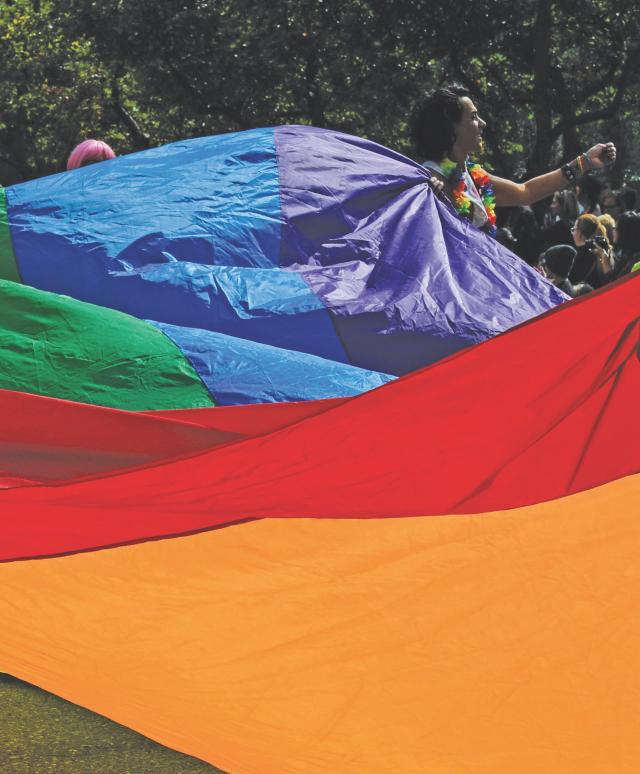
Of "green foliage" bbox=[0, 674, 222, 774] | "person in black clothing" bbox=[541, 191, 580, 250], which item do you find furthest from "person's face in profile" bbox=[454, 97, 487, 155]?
"green foliage" bbox=[0, 674, 222, 774]

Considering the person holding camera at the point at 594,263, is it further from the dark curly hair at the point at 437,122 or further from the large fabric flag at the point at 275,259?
the large fabric flag at the point at 275,259

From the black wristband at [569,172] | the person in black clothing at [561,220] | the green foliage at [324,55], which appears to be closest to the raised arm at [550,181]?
the black wristband at [569,172]

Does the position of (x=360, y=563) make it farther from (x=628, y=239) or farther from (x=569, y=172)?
(x=628, y=239)

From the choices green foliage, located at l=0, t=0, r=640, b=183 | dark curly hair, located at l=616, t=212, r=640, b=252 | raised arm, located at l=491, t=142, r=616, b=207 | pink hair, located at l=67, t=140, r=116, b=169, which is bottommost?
green foliage, located at l=0, t=0, r=640, b=183

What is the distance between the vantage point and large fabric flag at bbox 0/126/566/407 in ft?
13.8

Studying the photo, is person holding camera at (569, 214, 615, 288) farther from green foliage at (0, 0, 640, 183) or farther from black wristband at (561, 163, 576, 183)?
green foliage at (0, 0, 640, 183)

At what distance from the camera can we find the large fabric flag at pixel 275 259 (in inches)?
166

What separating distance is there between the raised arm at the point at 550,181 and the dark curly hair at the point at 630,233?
170 cm

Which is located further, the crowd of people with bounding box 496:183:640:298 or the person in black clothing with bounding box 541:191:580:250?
the person in black clothing with bounding box 541:191:580:250

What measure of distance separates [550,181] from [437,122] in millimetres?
652

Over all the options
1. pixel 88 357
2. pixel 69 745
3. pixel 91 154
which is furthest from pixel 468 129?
pixel 69 745

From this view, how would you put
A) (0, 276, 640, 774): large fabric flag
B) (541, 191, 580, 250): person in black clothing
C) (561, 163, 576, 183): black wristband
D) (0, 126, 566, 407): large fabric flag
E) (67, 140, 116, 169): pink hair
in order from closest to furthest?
(0, 276, 640, 774): large fabric flag, (0, 126, 566, 407): large fabric flag, (561, 163, 576, 183): black wristband, (67, 140, 116, 169): pink hair, (541, 191, 580, 250): person in black clothing

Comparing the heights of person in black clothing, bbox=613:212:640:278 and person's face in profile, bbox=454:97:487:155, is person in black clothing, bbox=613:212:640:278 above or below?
below

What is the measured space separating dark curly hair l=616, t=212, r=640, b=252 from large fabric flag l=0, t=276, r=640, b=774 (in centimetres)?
397
